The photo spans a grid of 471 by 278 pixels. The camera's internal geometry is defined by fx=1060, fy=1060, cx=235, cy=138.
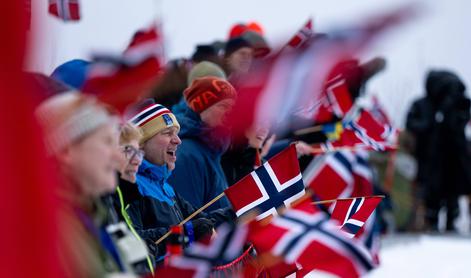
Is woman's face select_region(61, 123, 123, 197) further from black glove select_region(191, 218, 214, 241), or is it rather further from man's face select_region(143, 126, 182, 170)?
man's face select_region(143, 126, 182, 170)

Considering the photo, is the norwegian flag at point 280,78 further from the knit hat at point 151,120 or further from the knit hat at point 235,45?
the knit hat at point 235,45

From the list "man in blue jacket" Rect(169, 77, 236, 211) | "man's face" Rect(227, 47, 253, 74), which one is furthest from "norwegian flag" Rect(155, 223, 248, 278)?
"man's face" Rect(227, 47, 253, 74)

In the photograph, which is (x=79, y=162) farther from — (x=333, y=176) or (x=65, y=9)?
(x=333, y=176)

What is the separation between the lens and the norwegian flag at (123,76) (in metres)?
2.95

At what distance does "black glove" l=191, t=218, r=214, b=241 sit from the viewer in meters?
4.54

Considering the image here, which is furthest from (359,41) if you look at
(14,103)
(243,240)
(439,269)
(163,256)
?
(439,269)

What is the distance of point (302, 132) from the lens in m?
8.00

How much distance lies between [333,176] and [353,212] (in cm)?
287

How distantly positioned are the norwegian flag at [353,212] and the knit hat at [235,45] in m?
2.66

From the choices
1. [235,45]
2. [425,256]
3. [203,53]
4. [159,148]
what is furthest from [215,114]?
[425,256]

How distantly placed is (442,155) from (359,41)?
35.8 feet

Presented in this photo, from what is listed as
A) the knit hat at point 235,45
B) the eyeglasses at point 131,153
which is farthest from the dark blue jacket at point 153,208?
the knit hat at point 235,45

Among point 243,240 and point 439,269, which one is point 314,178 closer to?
Result: point 439,269

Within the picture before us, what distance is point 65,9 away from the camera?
21.8ft
